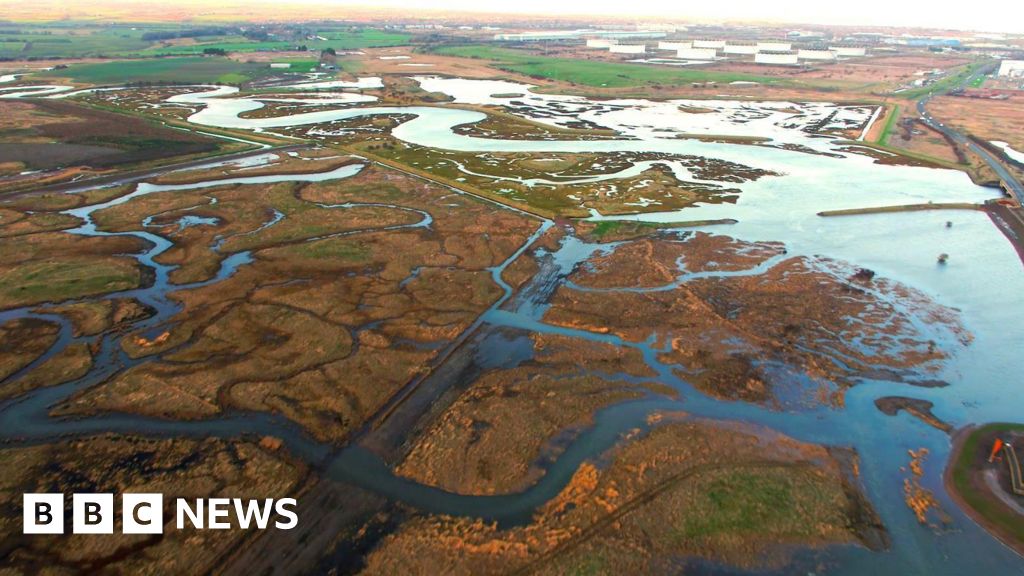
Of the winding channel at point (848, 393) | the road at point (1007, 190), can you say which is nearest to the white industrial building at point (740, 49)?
the road at point (1007, 190)

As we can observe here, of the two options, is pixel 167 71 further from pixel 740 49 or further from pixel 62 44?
pixel 740 49

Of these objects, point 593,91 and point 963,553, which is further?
point 593,91

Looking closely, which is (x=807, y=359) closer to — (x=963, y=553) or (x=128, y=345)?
(x=963, y=553)

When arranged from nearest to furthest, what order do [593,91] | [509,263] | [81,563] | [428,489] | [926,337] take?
[81,563] < [428,489] < [926,337] < [509,263] < [593,91]

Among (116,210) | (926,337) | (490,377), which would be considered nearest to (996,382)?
(926,337)

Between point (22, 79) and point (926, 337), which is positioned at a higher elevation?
point (22, 79)

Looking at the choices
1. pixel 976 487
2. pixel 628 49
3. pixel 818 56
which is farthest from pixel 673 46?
pixel 976 487

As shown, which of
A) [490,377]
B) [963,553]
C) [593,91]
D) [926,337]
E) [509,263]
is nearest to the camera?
[963,553]
